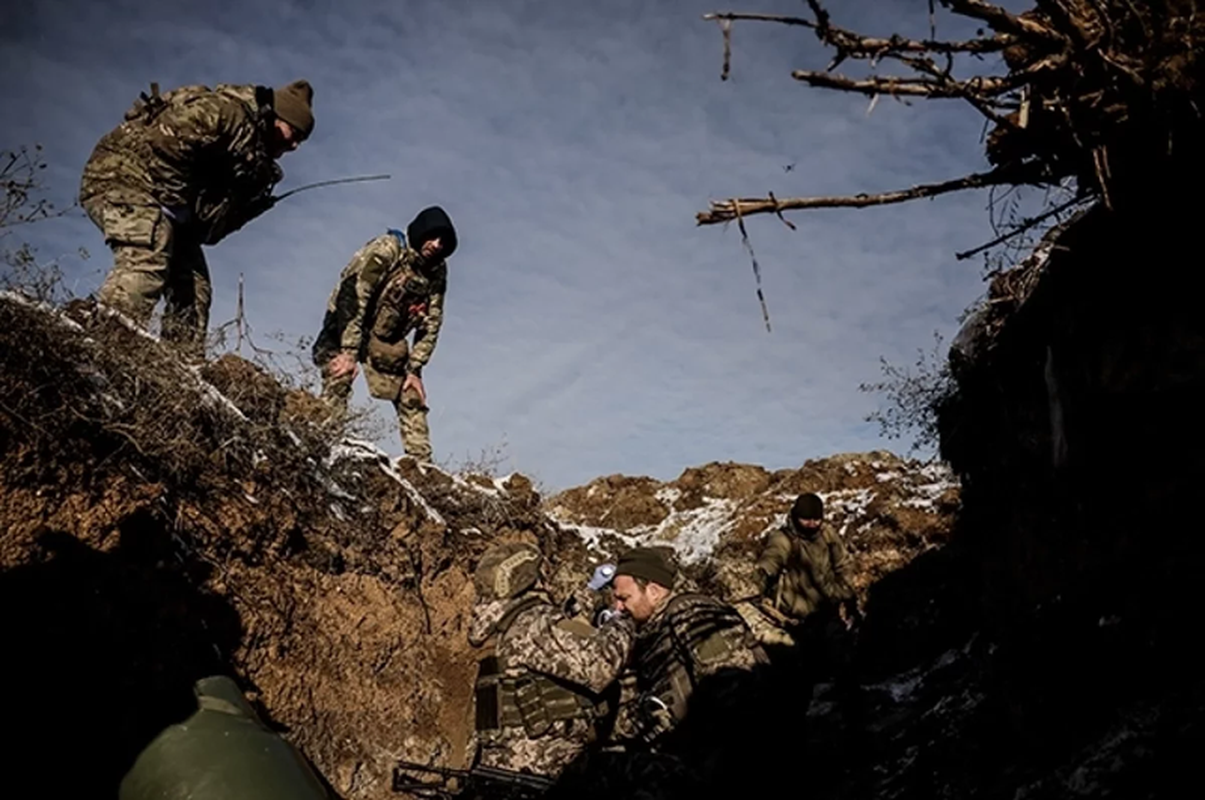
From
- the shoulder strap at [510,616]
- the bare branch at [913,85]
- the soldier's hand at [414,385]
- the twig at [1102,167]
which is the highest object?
the soldier's hand at [414,385]

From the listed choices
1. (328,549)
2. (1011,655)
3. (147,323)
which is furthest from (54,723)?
(1011,655)

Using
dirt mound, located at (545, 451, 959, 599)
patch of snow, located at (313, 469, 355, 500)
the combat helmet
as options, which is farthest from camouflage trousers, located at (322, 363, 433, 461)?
the combat helmet

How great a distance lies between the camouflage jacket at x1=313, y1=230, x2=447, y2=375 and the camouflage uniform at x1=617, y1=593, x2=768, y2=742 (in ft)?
14.4

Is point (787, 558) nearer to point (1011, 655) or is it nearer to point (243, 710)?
point (1011, 655)

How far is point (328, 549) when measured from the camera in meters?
5.39

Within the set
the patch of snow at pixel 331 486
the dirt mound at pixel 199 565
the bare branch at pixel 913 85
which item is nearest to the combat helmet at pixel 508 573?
the dirt mound at pixel 199 565

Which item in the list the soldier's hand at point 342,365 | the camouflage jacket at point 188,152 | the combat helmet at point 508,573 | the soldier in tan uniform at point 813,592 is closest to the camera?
the combat helmet at point 508,573

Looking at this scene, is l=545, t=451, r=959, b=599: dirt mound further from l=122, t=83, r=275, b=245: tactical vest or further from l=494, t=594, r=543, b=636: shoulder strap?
l=122, t=83, r=275, b=245: tactical vest

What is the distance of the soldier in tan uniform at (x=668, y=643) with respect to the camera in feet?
12.5

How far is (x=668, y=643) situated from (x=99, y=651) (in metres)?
2.67

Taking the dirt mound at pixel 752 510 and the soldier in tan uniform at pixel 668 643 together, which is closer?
the soldier in tan uniform at pixel 668 643

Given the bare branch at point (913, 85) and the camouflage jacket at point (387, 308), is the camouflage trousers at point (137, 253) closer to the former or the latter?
the camouflage jacket at point (387, 308)

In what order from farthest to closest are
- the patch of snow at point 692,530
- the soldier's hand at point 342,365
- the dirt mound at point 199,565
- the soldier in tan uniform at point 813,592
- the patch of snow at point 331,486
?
1. the patch of snow at point 692,530
2. the soldier's hand at point 342,365
3. the soldier in tan uniform at point 813,592
4. the patch of snow at point 331,486
5. the dirt mound at point 199,565

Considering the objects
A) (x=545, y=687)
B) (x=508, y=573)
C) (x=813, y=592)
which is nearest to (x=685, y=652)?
(x=545, y=687)
